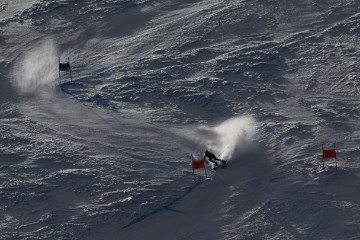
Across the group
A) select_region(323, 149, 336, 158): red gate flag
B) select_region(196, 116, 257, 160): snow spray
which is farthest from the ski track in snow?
select_region(323, 149, 336, 158): red gate flag

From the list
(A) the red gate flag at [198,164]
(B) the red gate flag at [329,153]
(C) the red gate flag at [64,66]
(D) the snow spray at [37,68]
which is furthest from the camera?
(D) the snow spray at [37,68]

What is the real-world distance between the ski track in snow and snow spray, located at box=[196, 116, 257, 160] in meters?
0.06

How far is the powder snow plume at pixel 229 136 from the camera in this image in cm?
2236

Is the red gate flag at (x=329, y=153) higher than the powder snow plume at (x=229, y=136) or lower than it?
lower

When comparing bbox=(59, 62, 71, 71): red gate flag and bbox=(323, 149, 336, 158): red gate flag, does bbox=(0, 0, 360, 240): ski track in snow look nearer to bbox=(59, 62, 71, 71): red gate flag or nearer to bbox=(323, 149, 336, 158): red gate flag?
bbox=(323, 149, 336, 158): red gate flag

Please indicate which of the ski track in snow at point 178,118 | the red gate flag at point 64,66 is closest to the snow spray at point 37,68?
the ski track in snow at point 178,118

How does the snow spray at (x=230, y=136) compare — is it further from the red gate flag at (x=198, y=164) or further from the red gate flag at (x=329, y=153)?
the red gate flag at (x=329, y=153)

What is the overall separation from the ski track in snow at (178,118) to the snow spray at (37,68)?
0.25 feet

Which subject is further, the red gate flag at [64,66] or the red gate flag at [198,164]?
the red gate flag at [64,66]

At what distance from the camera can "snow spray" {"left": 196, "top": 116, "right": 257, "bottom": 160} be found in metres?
22.3

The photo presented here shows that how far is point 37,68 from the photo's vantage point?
2820 cm

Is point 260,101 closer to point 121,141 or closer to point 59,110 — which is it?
point 121,141

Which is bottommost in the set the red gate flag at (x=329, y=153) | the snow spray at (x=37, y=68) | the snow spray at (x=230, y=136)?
the red gate flag at (x=329, y=153)

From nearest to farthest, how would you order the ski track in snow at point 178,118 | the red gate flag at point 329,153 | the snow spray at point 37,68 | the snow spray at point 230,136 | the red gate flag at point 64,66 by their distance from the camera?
1. the ski track in snow at point 178,118
2. the red gate flag at point 329,153
3. the snow spray at point 230,136
4. the red gate flag at point 64,66
5. the snow spray at point 37,68
